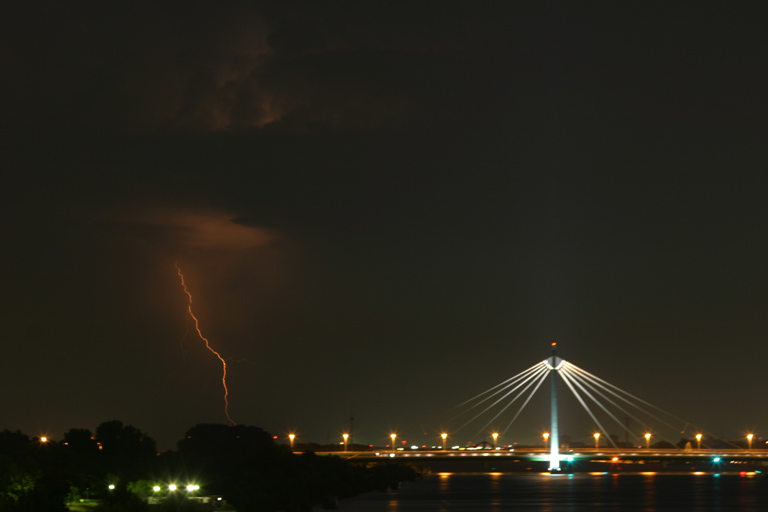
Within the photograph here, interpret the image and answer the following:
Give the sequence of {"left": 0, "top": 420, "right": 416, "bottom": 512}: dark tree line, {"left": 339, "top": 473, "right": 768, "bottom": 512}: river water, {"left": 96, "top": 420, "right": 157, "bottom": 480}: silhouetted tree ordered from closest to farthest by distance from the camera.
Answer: {"left": 0, "top": 420, "right": 416, "bottom": 512}: dark tree line → {"left": 339, "top": 473, "right": 768, "bottom": 512}: river water → {"left": 96, "top": 420, "right": 157, "bottom": 480}: silhouetted tree

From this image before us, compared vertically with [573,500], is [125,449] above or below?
above

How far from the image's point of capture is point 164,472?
317 feet

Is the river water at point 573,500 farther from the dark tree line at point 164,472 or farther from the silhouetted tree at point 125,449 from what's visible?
the silhouetted tree at point 125,449

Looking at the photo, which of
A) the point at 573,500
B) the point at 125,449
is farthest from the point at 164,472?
the point at 573,500

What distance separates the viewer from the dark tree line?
213 ft

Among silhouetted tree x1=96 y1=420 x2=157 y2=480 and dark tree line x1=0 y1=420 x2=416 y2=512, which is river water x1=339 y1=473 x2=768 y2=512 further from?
silhouetted tree x1=96 y1=420 x2=157 y2=480

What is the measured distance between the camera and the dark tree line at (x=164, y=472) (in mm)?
64938

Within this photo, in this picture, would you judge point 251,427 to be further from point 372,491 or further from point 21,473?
point 21,473

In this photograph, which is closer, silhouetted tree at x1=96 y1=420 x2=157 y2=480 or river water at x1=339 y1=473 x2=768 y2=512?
river water at x1=339 y1=473 x2=768 y2=512

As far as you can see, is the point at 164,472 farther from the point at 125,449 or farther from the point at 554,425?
the point at 554,425

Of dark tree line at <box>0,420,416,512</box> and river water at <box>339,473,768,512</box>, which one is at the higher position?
dark tree line at <box>0,420,416,512</box>

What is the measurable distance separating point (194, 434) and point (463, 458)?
40136mm

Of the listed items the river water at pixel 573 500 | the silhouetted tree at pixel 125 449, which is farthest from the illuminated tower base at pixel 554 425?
the silhouetted tree at pixel 125 449

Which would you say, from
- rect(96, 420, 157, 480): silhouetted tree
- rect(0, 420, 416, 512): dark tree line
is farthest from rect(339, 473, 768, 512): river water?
rect(96, 420, 157, 480): silhouetted tree
